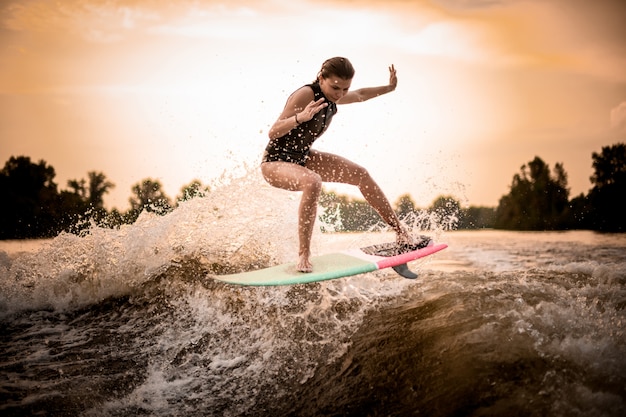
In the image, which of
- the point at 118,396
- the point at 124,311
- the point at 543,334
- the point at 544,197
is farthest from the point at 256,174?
the point at 544,197

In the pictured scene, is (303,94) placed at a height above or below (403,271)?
above

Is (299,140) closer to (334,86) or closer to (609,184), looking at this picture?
(334,86)

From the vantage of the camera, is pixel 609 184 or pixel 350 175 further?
pixel 609 184

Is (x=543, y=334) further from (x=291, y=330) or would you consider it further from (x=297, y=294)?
(x=297, y=294)

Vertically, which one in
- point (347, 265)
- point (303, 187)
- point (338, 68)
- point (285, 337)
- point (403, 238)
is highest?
point (338, 68)

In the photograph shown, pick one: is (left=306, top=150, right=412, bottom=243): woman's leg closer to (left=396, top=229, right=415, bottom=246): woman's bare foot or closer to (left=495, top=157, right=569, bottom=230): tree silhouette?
(left=396, top=229, right=415, bottom=246): woman's bare foot

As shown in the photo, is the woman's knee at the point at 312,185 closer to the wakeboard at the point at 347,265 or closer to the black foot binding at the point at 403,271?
the wakeboard at the point at 347,265

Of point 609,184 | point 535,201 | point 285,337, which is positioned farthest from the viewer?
point 535,201

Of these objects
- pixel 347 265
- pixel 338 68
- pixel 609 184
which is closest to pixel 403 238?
pixel 347 265

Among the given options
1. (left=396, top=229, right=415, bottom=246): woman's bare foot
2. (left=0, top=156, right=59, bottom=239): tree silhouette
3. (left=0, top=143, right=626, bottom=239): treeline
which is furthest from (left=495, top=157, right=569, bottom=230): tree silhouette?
(left=0, top=156, right=59, bottom=239): tree silhouette

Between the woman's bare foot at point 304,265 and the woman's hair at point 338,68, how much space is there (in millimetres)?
1737

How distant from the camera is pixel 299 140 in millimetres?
4172

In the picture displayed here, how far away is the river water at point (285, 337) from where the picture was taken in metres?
2.61

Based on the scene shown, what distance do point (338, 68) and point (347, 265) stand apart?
1855 mm
